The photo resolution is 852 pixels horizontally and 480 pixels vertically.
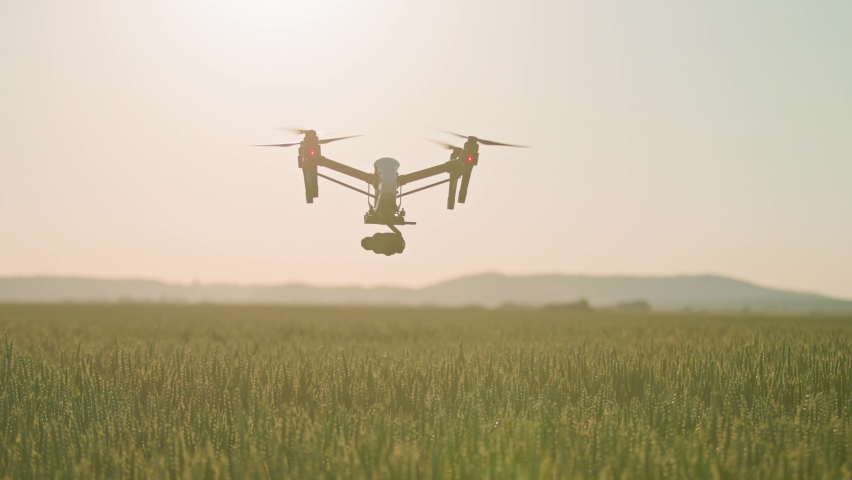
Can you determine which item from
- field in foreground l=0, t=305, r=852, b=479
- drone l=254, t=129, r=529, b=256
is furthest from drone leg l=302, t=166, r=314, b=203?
field in foreground l=0, t=305, r=852, b=479

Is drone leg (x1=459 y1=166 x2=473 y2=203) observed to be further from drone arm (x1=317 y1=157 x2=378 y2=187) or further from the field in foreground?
the field in foreground

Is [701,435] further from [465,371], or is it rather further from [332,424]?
[465,371]

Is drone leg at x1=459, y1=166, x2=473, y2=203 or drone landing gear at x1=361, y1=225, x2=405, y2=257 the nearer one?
drone landing gear at x1=361, y1=225, x2=405, y2=257

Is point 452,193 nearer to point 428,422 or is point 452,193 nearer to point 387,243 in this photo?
point 387,243

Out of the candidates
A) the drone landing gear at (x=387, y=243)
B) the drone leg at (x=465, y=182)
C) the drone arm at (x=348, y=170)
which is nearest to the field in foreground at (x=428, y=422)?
the drone landing gear at (x=387, y=243)

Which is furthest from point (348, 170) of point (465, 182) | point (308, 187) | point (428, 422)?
point (428, 422)

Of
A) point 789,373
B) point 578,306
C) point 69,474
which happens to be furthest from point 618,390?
point 578,306

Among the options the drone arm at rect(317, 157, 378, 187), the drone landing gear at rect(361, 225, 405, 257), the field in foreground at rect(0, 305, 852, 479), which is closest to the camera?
the drone landing gear at rect(361, 225, 405, 257)
